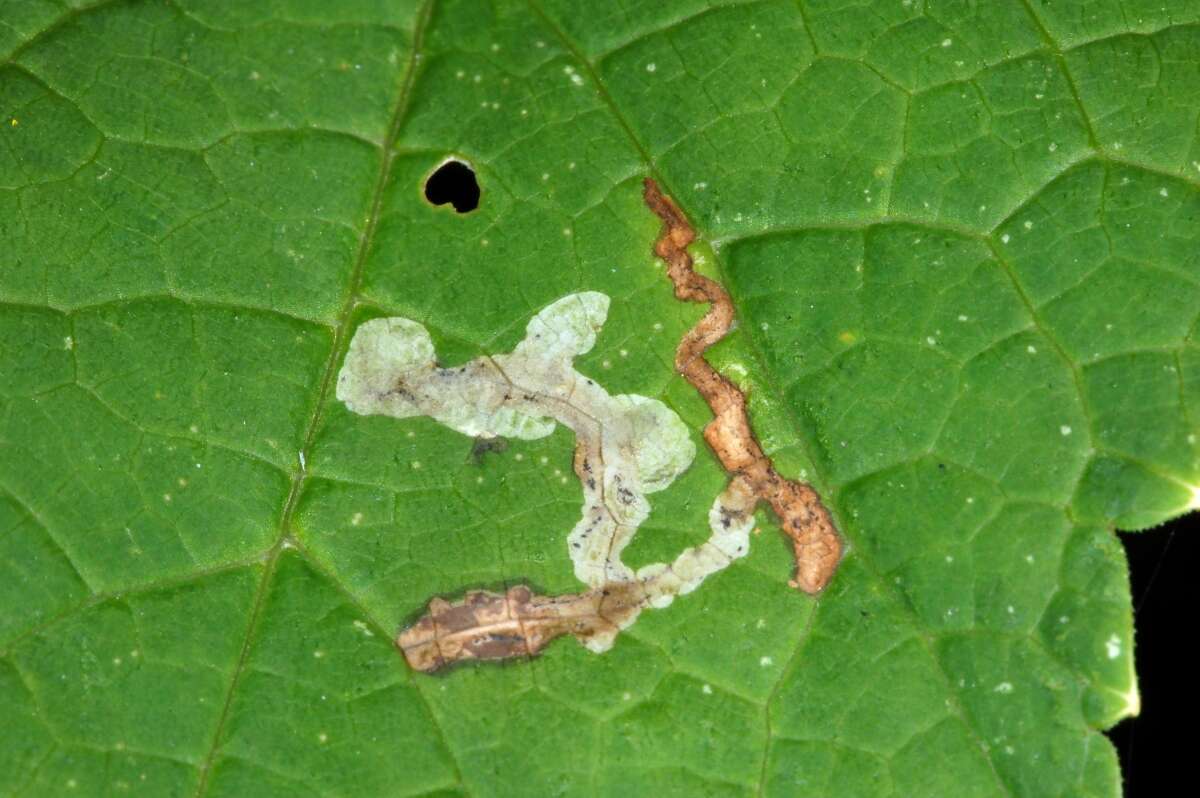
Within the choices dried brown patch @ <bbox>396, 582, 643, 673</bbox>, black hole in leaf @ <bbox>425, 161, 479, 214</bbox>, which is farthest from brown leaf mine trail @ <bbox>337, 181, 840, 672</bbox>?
black hole in leaf @ <bbox>425, 161, 479, 214</bbox>

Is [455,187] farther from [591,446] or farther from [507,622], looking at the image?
[507,622]

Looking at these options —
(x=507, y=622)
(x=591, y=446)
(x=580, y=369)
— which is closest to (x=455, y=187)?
(x=580, y=369)

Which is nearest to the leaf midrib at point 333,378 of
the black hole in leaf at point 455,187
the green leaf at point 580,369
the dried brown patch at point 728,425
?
the green leaf at point 580,369

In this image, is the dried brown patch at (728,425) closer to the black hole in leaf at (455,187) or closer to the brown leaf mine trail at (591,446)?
the brown leaf mine trail at (591,446)

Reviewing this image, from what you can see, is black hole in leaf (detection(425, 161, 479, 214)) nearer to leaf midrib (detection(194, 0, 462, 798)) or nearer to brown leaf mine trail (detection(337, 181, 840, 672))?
leaf midrib (detection(194, 0, 462, 798))

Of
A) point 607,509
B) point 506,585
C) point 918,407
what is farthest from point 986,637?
point 506,585
